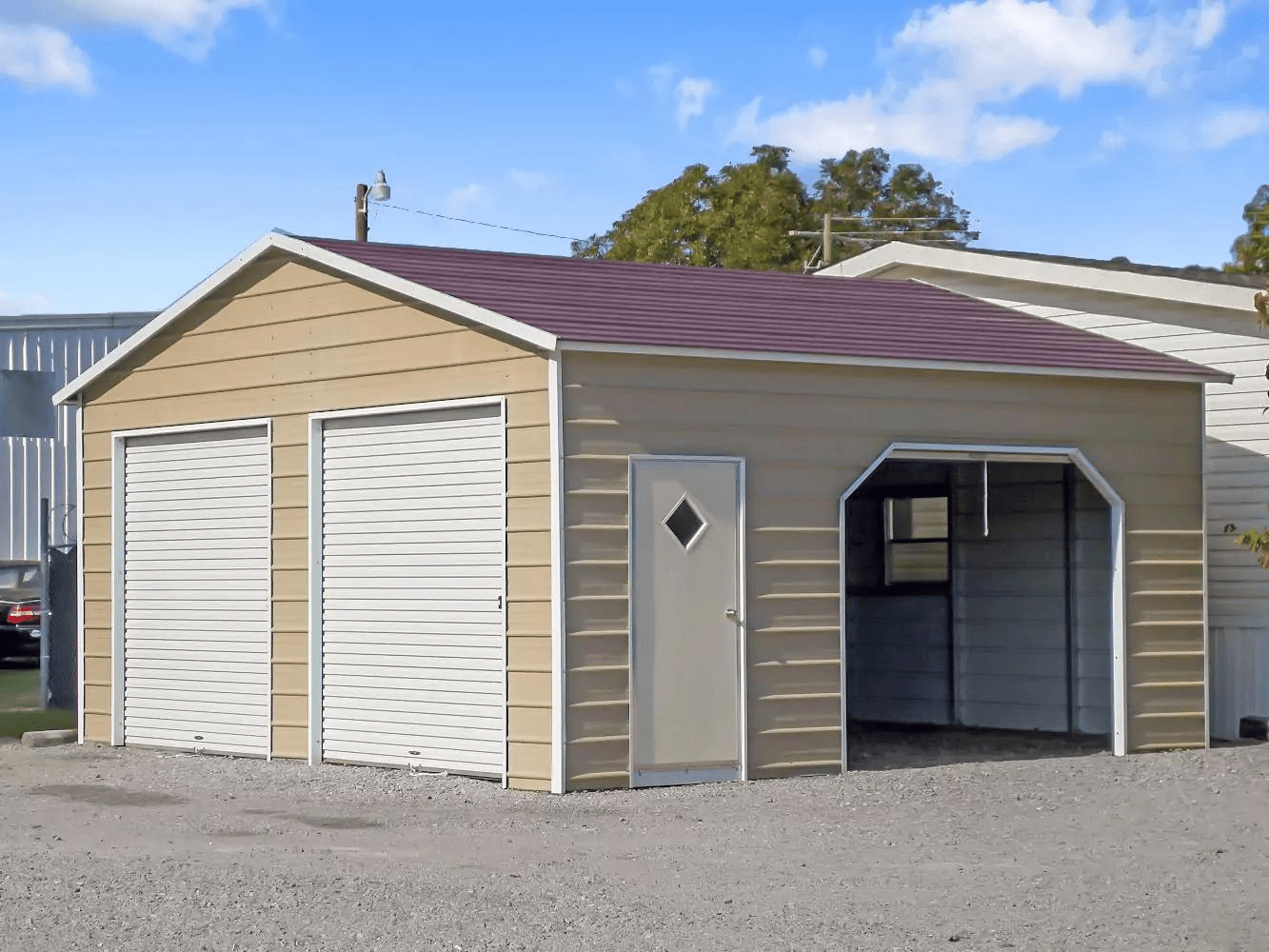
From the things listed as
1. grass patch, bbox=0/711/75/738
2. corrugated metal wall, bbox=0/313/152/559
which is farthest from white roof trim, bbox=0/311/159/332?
grass patch, bbox=0/711/75/738

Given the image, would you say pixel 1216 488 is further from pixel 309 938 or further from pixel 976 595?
pixel 309 938

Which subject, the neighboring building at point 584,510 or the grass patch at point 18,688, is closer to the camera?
the neighboring building at point 584,510

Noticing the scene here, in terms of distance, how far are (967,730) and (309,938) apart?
10693 millimetres

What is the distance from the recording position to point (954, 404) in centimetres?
1420

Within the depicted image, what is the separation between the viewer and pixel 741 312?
47.0 ft

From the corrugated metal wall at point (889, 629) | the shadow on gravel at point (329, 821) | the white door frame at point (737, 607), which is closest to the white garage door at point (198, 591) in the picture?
the shadow on gravel at point (329, 821)

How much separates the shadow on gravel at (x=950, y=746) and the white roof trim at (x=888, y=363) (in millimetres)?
3151

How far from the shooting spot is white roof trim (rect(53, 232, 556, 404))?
499 inches

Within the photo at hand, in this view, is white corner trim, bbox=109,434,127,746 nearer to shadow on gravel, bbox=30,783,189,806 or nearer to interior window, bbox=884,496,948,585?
shadow on gravel, bbox=30,783,189,806

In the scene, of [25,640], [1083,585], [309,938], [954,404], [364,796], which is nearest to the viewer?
[309,938]

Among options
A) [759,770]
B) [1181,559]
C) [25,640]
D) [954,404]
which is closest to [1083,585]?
[1181,559]

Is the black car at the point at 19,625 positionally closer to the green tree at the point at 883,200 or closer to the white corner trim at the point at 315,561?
the white corner trim at the point at 315,561

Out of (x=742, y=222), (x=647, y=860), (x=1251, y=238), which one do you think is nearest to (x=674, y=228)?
(x=742, y=222)

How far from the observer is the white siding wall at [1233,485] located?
16109 millimetres
